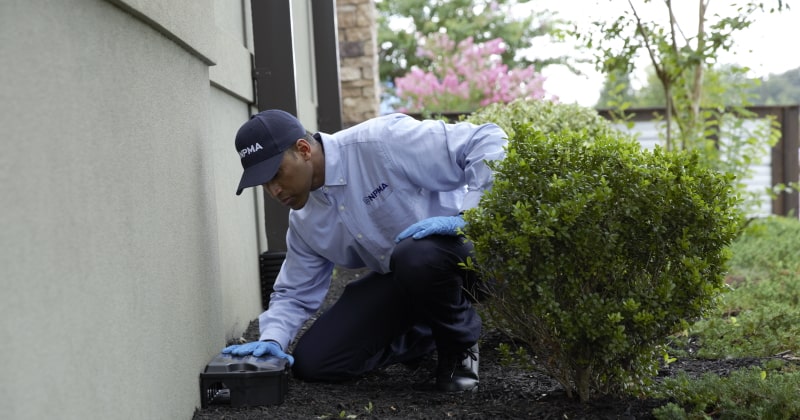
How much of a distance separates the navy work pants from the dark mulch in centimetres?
8

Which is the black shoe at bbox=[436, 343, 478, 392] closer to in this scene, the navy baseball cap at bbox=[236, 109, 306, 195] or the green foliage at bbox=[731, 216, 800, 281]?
the navy baseball cap at bbox=[236, 109, 306, 195]

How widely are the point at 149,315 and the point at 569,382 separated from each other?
1.38 m

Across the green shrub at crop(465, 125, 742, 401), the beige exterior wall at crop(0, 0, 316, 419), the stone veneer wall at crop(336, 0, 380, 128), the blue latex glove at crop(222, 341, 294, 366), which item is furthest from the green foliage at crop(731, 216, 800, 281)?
the stone veneer wall at crop(336, 0, 380, 128)

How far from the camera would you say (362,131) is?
10.7ft

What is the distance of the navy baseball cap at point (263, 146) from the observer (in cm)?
288

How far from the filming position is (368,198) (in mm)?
3262

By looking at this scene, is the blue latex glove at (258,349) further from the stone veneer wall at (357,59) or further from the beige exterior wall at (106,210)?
the stone veneer wall at (357,59)

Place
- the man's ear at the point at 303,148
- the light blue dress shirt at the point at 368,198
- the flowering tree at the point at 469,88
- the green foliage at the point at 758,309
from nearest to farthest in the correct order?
the man's ear at the point at 303,148 < the light blue dress shirt at the point at 368,198 < the green foliage at the point at 758,309 < the flowering tree at the point at 469,88

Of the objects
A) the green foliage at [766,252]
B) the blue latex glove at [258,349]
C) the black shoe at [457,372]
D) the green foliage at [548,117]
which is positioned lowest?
the green foliage at [766,252]

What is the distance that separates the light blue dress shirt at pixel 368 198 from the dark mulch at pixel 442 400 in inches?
13.4

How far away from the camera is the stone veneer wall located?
9.15m

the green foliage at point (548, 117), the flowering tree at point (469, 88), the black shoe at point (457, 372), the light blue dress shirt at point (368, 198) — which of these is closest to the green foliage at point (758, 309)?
the black shoe at point (457, 372)

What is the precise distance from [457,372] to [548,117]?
8.83 feet

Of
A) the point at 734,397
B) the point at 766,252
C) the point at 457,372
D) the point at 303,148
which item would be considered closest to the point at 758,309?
the point at 734,397
